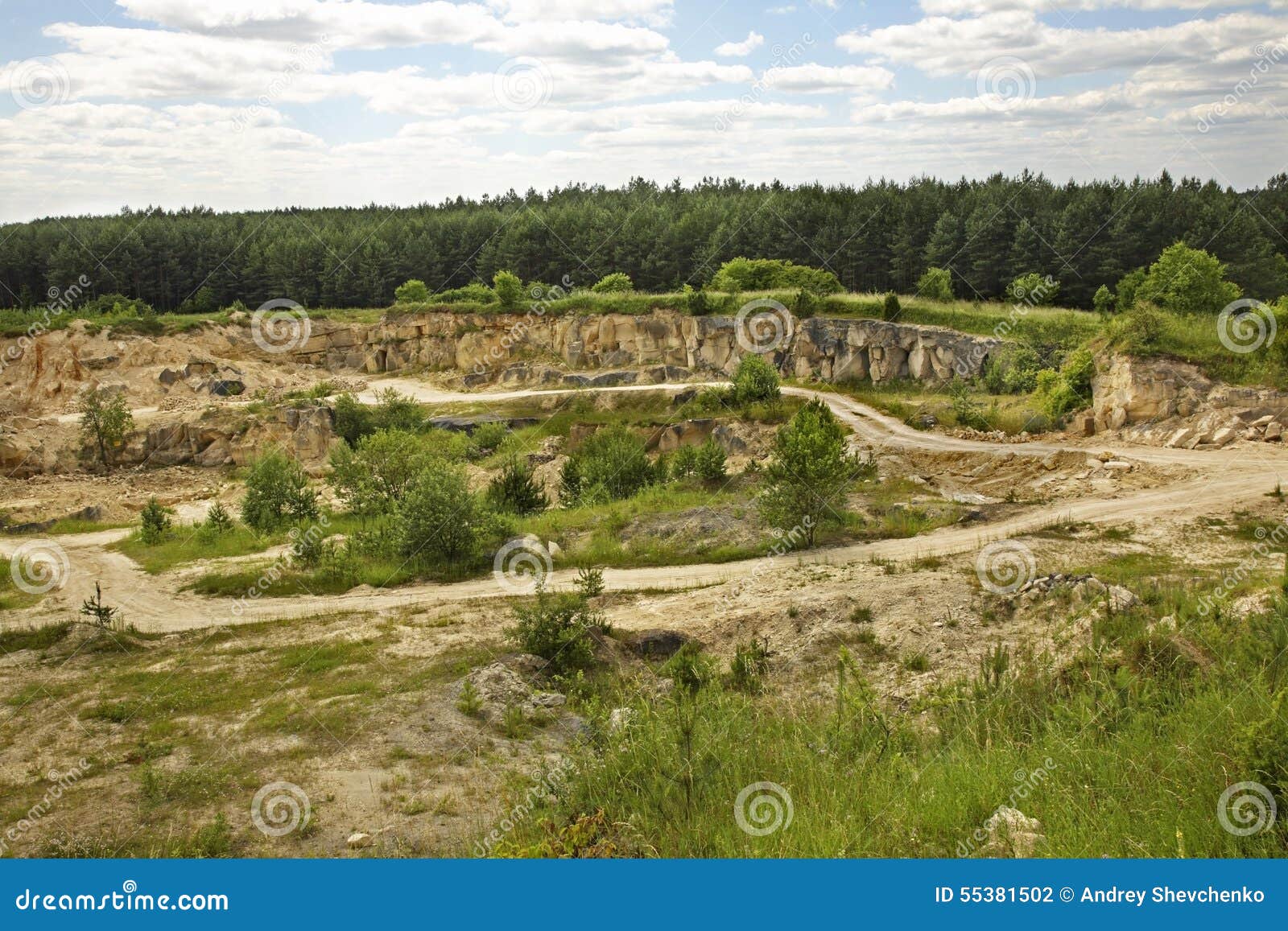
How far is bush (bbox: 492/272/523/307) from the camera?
7156 centimetres

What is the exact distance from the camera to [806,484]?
27031mm

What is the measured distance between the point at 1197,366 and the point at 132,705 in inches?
1529

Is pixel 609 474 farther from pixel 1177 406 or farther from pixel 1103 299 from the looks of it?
pixel 1103 299

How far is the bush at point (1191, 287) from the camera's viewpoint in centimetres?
4766

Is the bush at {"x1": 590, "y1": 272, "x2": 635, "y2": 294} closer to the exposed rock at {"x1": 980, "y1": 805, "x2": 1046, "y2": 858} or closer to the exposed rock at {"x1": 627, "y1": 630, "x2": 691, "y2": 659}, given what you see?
the exposed rock at {"x1": 627, "y1": 630, "x2": 691, "y2": 659}

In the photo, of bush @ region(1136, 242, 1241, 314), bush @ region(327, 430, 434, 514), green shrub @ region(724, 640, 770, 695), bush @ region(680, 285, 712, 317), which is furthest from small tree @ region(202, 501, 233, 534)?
bush @ region(1136, 242, 1241, 314)

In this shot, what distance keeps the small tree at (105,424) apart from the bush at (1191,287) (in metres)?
59.1

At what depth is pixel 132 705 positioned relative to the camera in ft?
57.9

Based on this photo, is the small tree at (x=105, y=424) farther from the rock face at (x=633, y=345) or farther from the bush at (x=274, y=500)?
the bush at (x=274, y=500)

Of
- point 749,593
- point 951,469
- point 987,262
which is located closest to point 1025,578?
point 749,593

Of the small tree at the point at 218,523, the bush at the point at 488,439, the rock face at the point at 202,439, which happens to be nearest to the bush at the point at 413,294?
the rock face at the point at 202,439

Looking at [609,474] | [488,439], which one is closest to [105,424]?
[488,439]

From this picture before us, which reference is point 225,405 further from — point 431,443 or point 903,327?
point 903,327

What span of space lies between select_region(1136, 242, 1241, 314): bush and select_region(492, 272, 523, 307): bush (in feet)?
142
